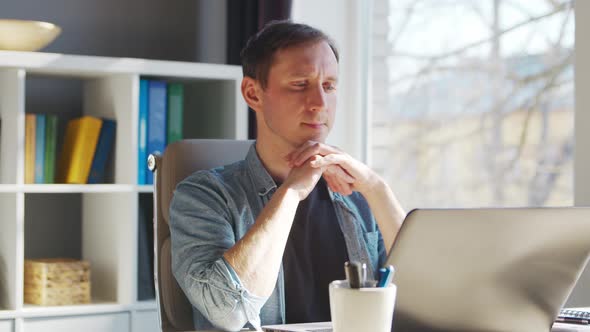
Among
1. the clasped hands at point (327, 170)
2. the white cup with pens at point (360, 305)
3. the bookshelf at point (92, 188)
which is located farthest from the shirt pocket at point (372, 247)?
the bookshelf at point (92, 188)

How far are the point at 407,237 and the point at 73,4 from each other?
2.35m

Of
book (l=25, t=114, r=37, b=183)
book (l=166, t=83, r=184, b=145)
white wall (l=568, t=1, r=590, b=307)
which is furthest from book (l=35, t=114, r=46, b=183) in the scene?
white wall (l=568, t=1, r=590, b=307)

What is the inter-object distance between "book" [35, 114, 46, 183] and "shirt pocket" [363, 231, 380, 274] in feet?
4.34

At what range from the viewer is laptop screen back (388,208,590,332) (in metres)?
1.21

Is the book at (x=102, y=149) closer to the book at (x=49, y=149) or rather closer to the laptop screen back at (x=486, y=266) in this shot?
the book at (x=49, y=149)

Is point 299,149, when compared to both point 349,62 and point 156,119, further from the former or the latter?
point 349,62

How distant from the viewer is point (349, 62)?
10.8 ft

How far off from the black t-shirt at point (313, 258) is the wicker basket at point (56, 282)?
1.18 metres

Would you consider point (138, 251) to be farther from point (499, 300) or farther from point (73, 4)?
point (499, 300)

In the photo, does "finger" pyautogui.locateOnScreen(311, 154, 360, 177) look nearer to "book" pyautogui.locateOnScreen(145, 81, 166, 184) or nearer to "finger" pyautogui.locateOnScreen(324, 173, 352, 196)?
"finger" pyautogui.locateOnScreen(324, 173, 352, 196)

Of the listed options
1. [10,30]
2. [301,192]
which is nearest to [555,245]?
[301,192]

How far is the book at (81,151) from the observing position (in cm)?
290

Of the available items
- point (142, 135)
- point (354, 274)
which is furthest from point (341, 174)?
point (142, 135)

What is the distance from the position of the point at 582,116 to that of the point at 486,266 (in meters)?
0.97
